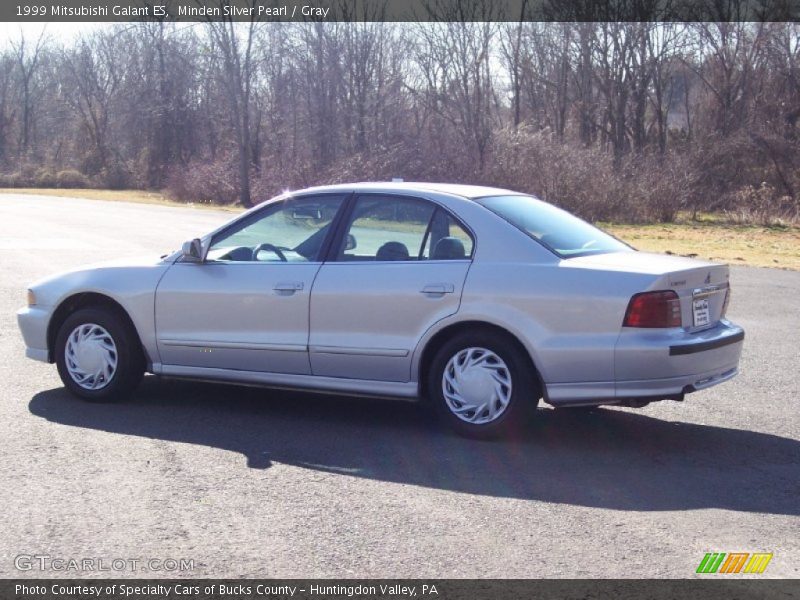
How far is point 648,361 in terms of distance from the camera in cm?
602

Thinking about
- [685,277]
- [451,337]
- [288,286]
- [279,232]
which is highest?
[279,232]

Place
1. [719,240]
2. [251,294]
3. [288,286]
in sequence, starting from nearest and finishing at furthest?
[288,286], [251,294], [719,240]

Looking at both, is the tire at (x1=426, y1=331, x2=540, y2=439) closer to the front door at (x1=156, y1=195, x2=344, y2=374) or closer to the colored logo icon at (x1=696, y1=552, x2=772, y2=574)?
the front door at (x1=156, y1=195, x2=344, y2=374)

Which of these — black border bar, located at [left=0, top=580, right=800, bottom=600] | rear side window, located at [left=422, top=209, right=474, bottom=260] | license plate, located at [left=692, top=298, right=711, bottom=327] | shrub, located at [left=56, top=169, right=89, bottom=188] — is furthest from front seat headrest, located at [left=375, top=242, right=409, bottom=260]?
shrub, located at [left=56, top=169, right=89, bottom=188]

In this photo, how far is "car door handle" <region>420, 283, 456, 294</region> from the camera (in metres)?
6.52

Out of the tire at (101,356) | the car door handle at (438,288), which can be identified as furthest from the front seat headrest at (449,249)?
the tire at (101,356)

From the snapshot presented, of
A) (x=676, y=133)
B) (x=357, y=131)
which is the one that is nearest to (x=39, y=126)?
(x=357, y=131)

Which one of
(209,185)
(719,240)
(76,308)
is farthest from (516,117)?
(76,308)

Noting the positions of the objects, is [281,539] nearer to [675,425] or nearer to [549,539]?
[549,539]

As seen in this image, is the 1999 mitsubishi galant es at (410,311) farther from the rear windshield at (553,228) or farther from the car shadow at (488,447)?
the car shadow at (488,447)

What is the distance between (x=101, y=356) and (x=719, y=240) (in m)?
21.3

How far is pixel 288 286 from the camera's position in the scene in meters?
6.98

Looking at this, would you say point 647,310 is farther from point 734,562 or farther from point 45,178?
point 45,178

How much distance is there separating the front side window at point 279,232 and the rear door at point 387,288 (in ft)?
0.77
